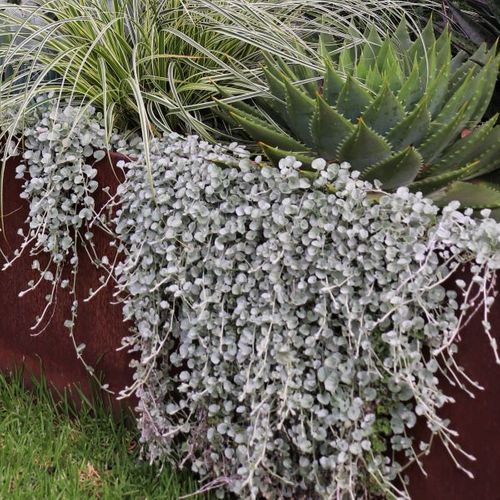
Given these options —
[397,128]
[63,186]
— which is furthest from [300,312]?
[63,186]

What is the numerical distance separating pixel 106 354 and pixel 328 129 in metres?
1.04

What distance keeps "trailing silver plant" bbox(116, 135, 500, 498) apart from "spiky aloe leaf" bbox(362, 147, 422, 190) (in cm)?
5

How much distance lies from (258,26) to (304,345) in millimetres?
1257

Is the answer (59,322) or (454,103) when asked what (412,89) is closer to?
(454,103)

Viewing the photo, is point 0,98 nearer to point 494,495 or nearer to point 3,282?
point 3,282

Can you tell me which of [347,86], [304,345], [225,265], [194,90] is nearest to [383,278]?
[304,345]

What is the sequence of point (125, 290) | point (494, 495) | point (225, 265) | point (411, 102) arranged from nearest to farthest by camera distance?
point (494, 495), point (225, 265), point (411, 102), point (125, 290)

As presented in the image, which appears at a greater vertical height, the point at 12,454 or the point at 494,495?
the point at 494,495

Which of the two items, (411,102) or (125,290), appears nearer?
(411,102)

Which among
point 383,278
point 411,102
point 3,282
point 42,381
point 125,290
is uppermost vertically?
point 411,102

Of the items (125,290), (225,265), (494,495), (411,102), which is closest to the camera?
(494,495)

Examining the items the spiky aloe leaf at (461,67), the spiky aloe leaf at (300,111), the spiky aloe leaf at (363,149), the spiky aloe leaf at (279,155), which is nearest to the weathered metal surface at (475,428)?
the spiky aloe leaf at (363,149)

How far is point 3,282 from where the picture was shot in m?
2.64

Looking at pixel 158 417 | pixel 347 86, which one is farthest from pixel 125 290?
pixel 347 86
